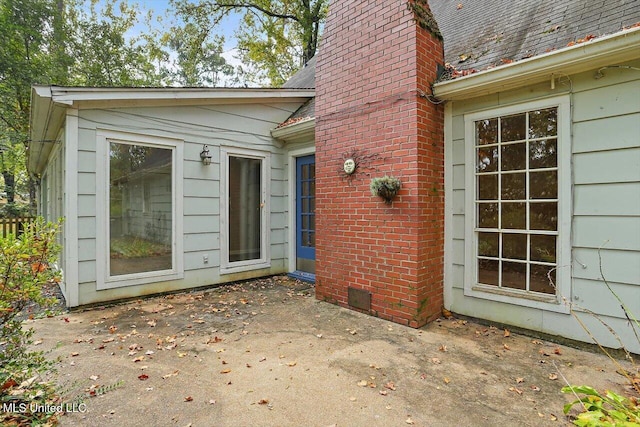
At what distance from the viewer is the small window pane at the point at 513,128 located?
3221mm

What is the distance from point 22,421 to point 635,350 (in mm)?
4220

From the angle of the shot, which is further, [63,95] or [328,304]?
[328,304]

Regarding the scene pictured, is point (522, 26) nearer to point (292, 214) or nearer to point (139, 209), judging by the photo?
point (292, 214)

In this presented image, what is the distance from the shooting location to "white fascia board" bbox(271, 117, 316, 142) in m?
4.98

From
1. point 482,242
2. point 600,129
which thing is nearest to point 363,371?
point 482,242

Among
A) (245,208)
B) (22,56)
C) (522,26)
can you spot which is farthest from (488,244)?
(22,56)

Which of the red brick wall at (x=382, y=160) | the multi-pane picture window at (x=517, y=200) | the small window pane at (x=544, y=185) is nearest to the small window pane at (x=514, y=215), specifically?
the multi-pane picture window at (x=517, y=200)

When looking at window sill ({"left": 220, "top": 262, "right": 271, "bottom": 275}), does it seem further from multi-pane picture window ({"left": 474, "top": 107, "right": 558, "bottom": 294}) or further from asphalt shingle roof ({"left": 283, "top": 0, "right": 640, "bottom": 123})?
asphalt shingle roof ({"left": 283, "top": 0, "right": 640, "bottom": 123})

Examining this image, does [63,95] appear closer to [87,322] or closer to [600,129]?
[87,322]

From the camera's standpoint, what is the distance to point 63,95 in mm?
3650

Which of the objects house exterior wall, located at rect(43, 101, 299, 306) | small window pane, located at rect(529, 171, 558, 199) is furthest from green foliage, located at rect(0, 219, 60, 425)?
small window pane, located at rect(529, 171, 558, 199)

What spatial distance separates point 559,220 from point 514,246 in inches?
18.5

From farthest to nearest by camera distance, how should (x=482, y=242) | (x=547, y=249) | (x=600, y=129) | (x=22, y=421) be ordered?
(x=482, y=242), (x=547, y=249), (x=600, y=129), (x=22, y=421)

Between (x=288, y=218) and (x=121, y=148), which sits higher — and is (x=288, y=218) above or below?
below
